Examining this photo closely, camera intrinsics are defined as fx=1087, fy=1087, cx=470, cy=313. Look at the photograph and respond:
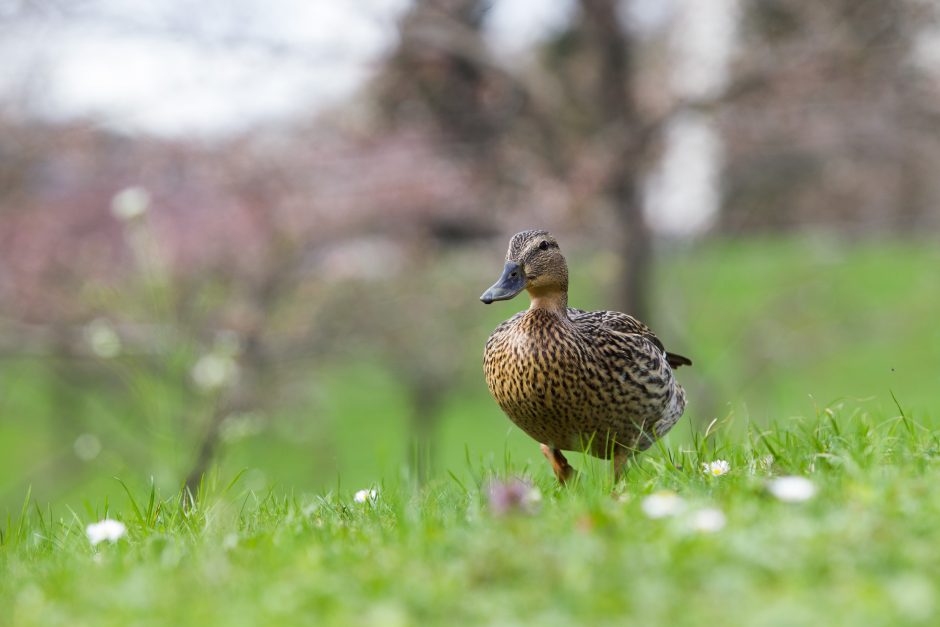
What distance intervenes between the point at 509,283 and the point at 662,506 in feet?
5.07

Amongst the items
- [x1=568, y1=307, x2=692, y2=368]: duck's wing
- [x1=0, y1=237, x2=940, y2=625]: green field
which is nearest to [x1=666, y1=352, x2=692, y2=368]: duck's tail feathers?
[x1=568, y1=307, x2=692, y2=368]: duck's wing

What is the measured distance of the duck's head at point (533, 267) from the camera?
4.05 m

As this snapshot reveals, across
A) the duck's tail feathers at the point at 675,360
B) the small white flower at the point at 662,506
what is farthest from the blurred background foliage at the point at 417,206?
the small white flower at the point at 662,506

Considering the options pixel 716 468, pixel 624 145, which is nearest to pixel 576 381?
pixel 716 468

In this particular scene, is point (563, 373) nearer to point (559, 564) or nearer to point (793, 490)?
point (793, 490)

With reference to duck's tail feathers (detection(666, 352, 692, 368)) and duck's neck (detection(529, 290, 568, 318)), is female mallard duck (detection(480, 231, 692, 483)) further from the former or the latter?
duck's tail feathers (detection(666, 352, 692, 368))

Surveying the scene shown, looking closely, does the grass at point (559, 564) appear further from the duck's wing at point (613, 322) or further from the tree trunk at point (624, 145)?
the tree trunk at point (624, 145)

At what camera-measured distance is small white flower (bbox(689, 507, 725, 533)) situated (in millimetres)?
2469

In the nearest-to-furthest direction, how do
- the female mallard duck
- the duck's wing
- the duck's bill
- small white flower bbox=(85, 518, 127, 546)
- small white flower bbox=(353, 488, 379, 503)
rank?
small white flower bbox=(85, 518, 127, 546)
small white flower bbox=(353, 488, 379, 503)
the duck's bill
the female mallard duck
the duck's wing

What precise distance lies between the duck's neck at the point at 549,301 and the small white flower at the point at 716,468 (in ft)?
3.04

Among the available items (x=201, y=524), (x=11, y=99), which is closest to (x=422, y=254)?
(x=11, y=99)

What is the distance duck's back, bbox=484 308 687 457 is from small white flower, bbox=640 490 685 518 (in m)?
1.22

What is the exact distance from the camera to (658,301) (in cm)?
1239

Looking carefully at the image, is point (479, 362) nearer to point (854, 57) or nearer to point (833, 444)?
point (854, 57)
